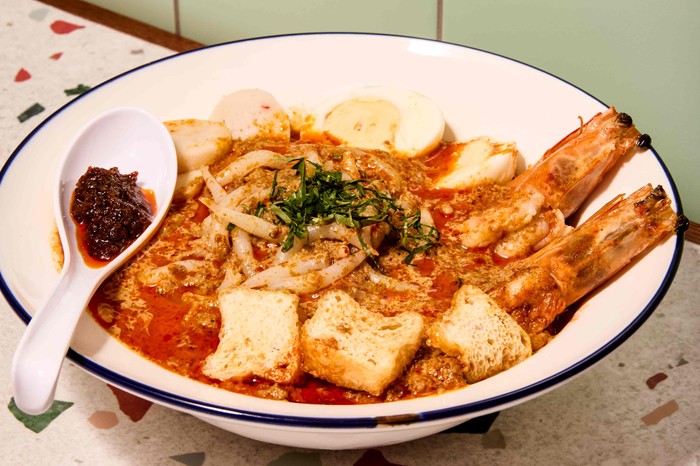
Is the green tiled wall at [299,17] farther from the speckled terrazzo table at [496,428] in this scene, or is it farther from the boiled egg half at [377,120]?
the speckled terrazzo table at [496,428]

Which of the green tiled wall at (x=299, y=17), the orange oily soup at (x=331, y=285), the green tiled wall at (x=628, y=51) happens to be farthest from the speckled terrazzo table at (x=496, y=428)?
the green tiled wall at (x=299, y=17)

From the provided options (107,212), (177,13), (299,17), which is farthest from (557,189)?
(177,13)

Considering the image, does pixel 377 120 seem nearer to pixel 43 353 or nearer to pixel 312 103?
pixel 312 103

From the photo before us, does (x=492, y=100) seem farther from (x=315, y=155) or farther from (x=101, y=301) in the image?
(x=101, y=301)

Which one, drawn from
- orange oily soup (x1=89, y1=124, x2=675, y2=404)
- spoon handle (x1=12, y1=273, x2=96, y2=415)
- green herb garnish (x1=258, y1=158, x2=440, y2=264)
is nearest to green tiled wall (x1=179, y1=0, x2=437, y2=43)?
orange oily soup (x1=89, y1=124, x2=675, y2=404)

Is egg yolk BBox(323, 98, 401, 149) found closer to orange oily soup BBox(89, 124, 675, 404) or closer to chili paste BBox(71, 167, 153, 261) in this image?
orange oily soup BBox(89, 124, 675, 404)

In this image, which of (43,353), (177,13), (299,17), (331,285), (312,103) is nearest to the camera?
(43,353)

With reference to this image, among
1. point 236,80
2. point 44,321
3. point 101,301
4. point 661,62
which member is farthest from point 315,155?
point 661,62
